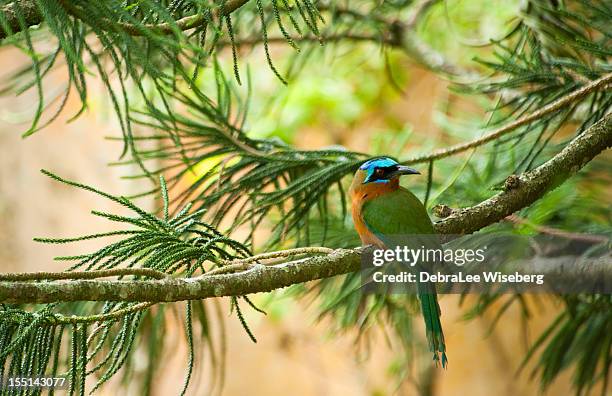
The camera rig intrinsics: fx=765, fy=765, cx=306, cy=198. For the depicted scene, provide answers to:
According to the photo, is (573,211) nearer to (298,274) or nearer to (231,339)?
(298,274)

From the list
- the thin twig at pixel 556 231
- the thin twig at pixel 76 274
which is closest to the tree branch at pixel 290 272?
the thin twig at pixel 76 274

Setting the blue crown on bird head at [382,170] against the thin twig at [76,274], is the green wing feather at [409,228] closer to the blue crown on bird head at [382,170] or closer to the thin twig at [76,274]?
the blue crown on bird head at [382,170]

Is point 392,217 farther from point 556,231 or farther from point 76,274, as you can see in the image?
point 76,274

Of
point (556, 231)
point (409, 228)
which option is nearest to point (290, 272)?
point (409, 228)

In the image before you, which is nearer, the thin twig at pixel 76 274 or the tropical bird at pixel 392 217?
the thin twig at pixel 76 274

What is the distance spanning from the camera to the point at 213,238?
2.72 ft

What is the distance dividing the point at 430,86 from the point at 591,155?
3158 millimetres

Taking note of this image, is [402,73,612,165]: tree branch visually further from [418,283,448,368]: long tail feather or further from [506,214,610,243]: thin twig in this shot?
[418,283,448,368]: long tail feather

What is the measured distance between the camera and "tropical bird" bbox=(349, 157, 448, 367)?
99cm

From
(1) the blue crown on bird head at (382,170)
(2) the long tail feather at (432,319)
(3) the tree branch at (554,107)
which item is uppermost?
(3) the tree branch at (554,107)

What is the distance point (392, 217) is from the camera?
1086mm

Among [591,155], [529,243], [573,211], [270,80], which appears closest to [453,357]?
[270,80]

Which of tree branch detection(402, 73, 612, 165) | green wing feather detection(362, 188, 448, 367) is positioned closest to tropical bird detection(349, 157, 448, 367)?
green wing feather detection(362, 188, 448, 367)

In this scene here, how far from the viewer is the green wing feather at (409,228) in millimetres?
986
